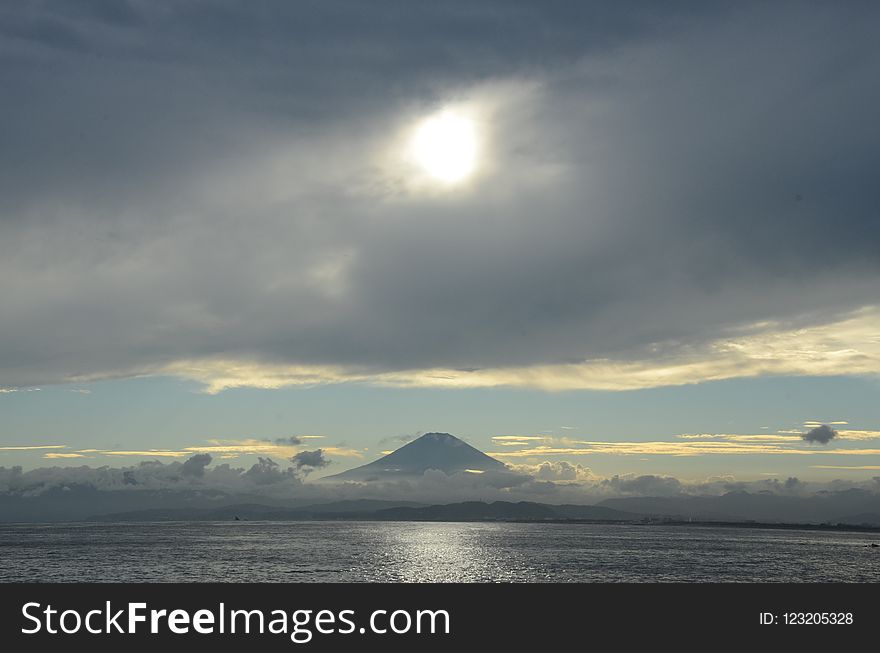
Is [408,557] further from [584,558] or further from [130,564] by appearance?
[130,564]
